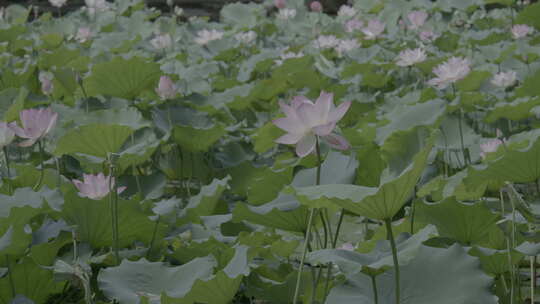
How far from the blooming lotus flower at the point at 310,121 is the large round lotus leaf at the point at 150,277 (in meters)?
0.23

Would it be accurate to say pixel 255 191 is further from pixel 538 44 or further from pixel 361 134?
pixel 538 44

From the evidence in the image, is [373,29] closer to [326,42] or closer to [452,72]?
[326,42]

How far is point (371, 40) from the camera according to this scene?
341 cm

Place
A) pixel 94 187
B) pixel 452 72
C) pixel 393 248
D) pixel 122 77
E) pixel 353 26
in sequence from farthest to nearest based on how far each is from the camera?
pixel 353 26, pixel 122 77, pixel 452 72, pixel 94 187, pixel 393 248

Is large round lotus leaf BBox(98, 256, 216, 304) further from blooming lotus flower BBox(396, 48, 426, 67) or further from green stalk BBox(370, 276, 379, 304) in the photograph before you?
blooming lotus flower BBox(396, 48, 426, 67)

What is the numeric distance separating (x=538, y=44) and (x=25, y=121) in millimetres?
2326

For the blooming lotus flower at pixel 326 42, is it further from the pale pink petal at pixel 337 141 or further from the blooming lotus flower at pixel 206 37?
the pale pink petal at pixel 337 141

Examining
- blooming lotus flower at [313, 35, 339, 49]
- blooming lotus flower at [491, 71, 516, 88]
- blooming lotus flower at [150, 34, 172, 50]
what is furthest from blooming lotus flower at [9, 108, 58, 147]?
blooming lotus flower at [313, 35, 339, 49]

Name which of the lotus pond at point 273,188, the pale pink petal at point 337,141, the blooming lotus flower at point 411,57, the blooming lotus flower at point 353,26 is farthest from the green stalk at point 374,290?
the blooming lotus flower at point 353,26

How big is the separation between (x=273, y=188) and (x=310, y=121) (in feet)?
1.55

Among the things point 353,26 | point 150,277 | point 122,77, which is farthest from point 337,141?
point 353,26

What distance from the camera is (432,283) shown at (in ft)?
3.22

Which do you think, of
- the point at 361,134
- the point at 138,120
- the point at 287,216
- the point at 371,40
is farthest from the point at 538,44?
the point at 287,216

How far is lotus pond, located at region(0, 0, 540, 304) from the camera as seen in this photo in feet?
3.19
